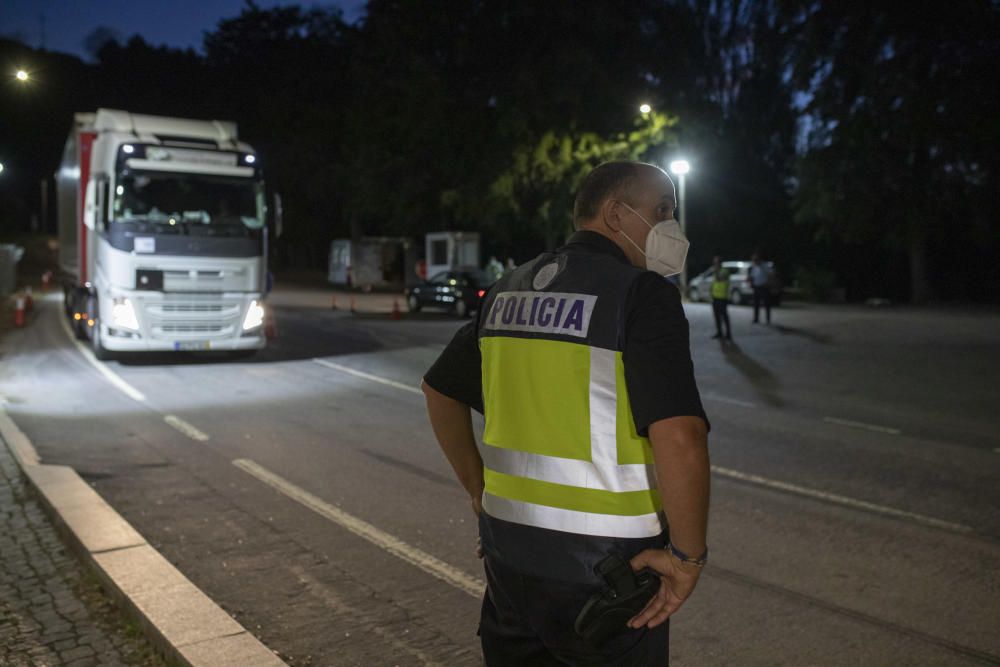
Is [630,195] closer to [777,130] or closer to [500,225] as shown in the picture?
[500,225]

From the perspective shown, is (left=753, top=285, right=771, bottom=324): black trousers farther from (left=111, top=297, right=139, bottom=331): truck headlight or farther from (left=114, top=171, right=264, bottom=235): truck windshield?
(left=111, top=297, right=139, bottom=331): truck headlight

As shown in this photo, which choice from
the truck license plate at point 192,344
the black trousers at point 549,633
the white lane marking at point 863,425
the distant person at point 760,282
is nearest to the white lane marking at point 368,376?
the truck license plate at point 192,344

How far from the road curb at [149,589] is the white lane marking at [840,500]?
4.58 m

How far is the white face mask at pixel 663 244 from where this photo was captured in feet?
8.41

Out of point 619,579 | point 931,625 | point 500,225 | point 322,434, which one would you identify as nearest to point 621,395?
point 619,579

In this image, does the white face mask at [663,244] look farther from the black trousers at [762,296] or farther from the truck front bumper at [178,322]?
the black trousers at [762,296]

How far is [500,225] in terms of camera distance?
142 feet

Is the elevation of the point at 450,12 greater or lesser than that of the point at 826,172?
greater

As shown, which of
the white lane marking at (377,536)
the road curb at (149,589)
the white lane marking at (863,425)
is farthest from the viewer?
the white lane marking at (863,425)

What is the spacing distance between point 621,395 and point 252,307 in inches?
553

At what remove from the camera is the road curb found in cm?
425

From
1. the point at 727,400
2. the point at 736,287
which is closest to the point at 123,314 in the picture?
the point at 727,400

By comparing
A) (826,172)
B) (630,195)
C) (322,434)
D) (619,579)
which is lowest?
(322,434)

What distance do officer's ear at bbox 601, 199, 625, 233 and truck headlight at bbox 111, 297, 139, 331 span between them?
1357cm
